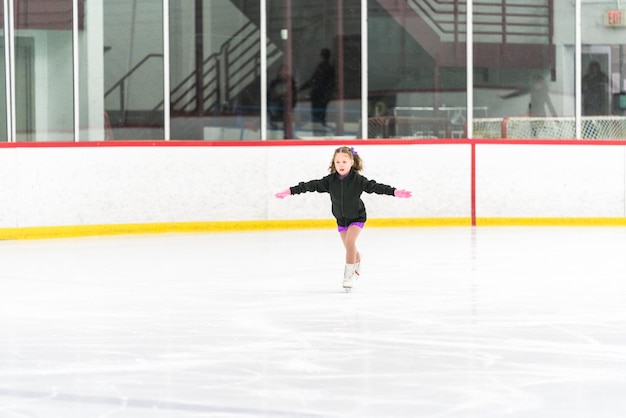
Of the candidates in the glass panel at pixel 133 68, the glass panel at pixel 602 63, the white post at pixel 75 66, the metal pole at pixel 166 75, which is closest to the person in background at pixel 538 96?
the glass panel at pixel 602 63

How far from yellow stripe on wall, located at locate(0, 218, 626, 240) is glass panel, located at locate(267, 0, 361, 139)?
1.25 m

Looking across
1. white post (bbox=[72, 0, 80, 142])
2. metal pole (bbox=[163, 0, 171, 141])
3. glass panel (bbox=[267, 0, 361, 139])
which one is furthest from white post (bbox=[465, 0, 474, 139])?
white post (bbox=[72, 0, 80, 142])

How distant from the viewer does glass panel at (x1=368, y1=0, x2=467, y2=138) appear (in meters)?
13.8

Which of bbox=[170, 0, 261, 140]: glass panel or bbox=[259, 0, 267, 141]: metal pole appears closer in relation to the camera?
bbox=[170, 0, 261, 140]: glass panel

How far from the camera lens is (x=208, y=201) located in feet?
41.0

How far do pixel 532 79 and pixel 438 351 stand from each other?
30.5 ft

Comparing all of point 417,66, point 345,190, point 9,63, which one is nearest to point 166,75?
point 9,63

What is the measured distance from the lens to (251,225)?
41.8 ft

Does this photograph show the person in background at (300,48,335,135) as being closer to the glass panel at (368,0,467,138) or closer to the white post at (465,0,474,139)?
the glass panel at (368,0,467,138)

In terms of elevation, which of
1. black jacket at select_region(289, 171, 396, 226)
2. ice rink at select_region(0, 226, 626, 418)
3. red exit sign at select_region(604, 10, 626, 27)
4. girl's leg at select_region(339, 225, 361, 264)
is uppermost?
red exit sign at select_region(604, 10, 626, 27)

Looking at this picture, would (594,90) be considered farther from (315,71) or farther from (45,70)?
(45,70)

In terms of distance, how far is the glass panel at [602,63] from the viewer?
13.9 meters

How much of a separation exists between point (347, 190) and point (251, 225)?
5425 mm

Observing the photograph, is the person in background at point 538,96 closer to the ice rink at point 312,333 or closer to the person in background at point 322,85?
the person in background at point 322,85
